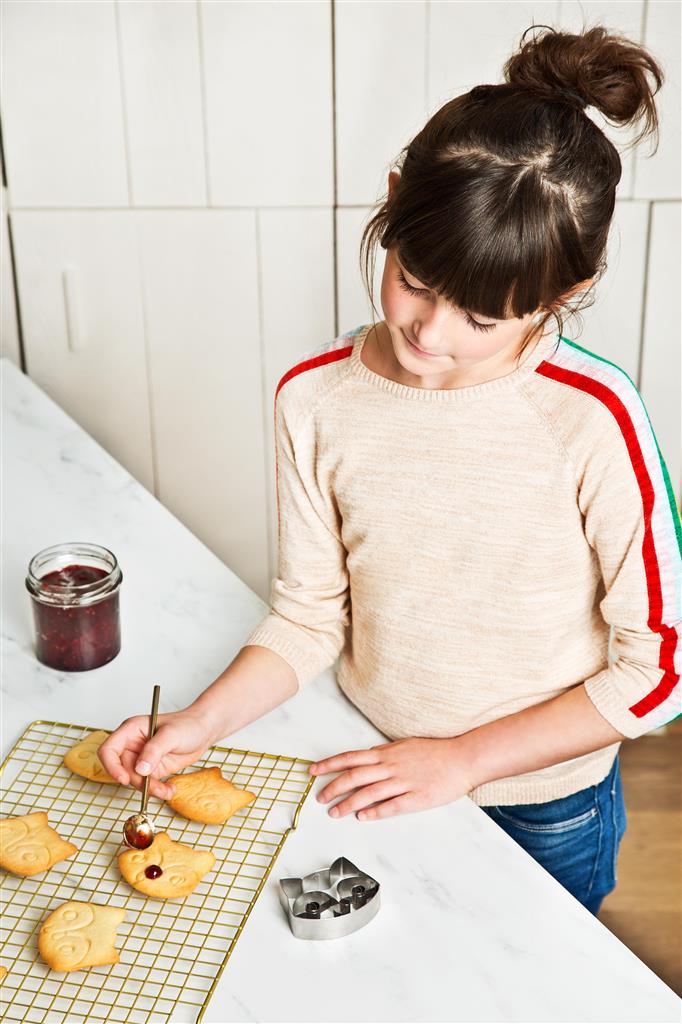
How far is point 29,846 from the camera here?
78cm

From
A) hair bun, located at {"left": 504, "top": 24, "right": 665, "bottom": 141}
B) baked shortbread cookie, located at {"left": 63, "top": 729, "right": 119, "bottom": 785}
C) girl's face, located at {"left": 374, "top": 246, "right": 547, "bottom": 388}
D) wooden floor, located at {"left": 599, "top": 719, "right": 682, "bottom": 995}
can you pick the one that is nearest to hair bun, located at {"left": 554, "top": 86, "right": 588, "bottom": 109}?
hair bun, located at {"left": 504, "top": 24, "right": 665, "bottom": 141}

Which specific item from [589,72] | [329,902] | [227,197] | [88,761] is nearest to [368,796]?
[329,902]

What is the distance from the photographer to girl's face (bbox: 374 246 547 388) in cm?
Result: 79

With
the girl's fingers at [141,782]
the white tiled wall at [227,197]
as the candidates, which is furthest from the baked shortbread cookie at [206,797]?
the white tiled wall at [227,197]

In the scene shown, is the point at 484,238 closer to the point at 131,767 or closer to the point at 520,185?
the point at 520,185

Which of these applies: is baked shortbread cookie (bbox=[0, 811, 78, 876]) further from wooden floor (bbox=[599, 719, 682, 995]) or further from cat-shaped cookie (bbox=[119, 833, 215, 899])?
wooden floor (bbox=[599, 719, 682, 995])

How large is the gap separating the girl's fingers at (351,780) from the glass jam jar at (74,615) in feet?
1.06

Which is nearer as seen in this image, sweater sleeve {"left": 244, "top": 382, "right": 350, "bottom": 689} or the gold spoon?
the gold spoon

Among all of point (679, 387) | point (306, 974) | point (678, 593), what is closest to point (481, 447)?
point (678, 593)

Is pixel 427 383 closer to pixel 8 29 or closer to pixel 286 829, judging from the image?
pixel 286 829

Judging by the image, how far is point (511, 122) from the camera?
0.75 m

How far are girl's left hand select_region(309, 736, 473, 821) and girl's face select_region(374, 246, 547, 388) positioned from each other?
1.15ft

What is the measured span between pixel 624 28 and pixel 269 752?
3.85 feet

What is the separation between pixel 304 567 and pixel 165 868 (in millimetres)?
368
